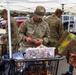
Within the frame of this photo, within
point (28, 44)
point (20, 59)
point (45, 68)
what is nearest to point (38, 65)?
point (45, 68)

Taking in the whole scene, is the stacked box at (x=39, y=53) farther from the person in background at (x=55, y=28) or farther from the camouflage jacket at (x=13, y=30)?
the person in background at (x=55, y=28)

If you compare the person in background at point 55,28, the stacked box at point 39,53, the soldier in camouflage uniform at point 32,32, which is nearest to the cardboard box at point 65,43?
the soldier in camouflage uniform at point 32,32

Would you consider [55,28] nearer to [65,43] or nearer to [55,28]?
[55,28]

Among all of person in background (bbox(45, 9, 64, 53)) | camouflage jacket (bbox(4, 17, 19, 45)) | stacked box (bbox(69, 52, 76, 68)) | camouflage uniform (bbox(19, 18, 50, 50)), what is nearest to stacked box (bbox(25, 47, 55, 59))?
stacked box (bbox(69, 52, 76, 68))

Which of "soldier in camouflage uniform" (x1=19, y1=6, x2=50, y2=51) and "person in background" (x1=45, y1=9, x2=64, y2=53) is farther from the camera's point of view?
"person in background" (x1=45, y1=9, x2=64, y2=53)

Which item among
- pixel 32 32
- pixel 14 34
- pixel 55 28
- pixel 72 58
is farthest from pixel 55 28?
pixel 72 58

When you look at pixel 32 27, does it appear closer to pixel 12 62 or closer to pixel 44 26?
pixel 44 26

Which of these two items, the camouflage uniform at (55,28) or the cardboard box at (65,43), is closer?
the cardboard box at (65,43)

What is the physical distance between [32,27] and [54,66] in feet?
2.97

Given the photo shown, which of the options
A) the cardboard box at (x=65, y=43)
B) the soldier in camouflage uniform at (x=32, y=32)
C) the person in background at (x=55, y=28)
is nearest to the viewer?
the soldier in camouflage uniform at (x=32, y=32)

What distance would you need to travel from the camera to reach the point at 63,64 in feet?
24.3

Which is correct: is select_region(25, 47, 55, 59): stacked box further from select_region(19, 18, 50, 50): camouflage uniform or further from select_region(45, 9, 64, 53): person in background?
select_region(45, 9, 64, 53): person in background

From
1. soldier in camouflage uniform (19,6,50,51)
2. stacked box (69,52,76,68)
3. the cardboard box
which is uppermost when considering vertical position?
soldier in camouflage uniform (19,6,50,51)

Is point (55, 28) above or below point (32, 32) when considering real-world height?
below
